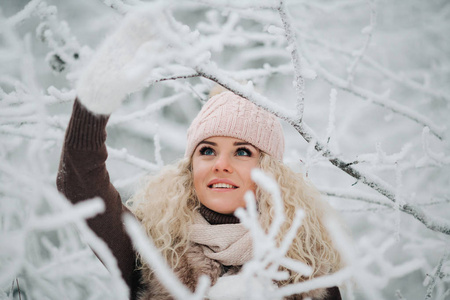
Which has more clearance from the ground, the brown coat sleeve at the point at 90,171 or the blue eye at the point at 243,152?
the blue eye at the point at 243,152

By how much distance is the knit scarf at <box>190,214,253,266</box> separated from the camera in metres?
1.39

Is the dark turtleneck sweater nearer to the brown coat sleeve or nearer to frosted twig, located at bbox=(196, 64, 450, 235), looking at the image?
the brown coat sleeve

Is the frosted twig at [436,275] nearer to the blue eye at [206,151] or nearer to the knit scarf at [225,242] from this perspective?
the knit scarf at [225,242]

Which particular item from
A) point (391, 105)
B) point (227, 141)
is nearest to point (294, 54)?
point (227, 141)

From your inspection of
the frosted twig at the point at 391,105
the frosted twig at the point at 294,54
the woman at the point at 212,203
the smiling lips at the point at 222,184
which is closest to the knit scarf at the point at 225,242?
the woman at the point at 212,203

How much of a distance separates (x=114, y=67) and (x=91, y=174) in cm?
42

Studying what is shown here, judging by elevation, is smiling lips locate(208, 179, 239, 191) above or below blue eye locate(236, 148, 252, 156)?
below

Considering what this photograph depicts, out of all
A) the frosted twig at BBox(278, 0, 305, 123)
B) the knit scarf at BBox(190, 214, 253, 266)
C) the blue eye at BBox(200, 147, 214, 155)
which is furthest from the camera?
the blue eye at BBox(200, 147, 214, 155)

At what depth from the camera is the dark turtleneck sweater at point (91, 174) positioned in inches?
41.0

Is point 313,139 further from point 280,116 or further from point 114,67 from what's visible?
point 114,67

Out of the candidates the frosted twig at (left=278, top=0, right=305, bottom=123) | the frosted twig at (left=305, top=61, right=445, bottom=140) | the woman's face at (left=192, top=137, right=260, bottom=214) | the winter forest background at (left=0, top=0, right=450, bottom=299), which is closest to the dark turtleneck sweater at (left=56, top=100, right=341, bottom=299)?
the winter forest background at (left=0, top=0, right=450, bottom=299)

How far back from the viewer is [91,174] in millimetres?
1117

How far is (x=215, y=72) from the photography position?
0.89m

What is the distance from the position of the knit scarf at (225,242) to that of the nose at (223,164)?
26cm
